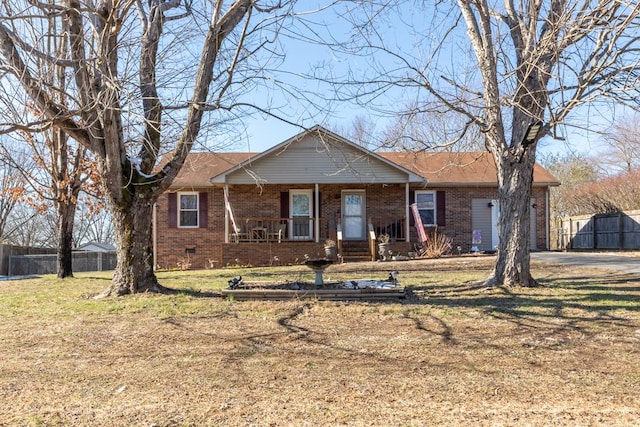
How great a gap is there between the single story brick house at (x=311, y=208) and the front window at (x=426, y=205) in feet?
0.13

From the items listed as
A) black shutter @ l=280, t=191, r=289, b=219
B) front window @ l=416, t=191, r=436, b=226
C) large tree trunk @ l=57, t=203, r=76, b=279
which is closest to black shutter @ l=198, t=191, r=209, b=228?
black shutter @ l=280, t=191, r=289, b=219

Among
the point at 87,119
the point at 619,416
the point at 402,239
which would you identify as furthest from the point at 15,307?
the point at 402,239

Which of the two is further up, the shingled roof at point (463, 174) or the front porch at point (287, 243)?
the shingled roof at point (463, 174)

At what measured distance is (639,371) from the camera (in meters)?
4.81

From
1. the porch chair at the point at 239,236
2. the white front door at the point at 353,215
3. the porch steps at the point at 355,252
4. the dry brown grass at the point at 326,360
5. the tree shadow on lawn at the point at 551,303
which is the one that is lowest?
the dry brown grass at the point at 326,360

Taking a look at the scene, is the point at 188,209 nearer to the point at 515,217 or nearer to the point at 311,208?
the point at 311,208

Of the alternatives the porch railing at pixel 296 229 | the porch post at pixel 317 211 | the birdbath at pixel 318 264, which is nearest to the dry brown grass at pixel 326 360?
the birdbath at pixel 318 264

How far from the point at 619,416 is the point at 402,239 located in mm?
15063

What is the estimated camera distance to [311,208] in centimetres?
1967

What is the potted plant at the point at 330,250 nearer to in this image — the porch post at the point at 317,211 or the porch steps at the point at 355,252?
the porch steps at the point at 355,252

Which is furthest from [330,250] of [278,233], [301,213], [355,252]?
[301,213]

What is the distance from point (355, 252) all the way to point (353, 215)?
230 centimetres

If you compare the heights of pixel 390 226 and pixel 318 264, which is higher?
pixel 390 226

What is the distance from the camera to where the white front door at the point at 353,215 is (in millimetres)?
19641
